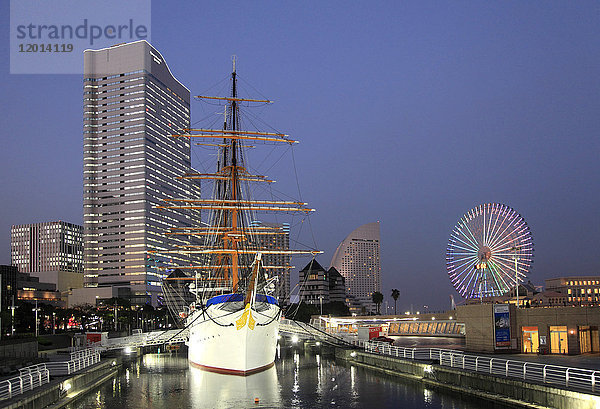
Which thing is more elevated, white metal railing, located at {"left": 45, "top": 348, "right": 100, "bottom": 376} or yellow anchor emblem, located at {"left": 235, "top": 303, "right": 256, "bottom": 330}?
yellow anchor emblem, located at {"left": 235, "top": 303, "right": 256, "bottom": 330}

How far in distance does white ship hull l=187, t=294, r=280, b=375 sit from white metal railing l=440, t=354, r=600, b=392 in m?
14.8

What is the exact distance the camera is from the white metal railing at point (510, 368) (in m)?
27.6

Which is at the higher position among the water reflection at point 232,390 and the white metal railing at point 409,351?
the white metal railing at point 409,351

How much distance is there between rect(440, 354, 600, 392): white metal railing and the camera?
27.6 meters

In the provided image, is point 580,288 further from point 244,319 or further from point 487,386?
point 487,386

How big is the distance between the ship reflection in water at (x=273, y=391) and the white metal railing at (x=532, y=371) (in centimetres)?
226

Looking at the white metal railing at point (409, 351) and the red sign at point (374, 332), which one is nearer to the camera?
the white metal railing at point (409, 351)

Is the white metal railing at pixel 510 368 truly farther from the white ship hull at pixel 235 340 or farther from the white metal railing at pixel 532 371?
the white ship hull at pixel 235 340

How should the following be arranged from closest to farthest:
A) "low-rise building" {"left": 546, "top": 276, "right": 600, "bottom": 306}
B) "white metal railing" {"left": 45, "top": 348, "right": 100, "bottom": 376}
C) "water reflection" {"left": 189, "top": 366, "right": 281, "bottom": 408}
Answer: "water reflection" {"left": 189, "top": 366, "right": 281, "bottom": 408} → "white metal railing" {"left": 45, "top": 348, "right": 100, "bottom": 376} → "low-rise building" {"left": 546, "top": 276, "right": 600, "bottom": 306}

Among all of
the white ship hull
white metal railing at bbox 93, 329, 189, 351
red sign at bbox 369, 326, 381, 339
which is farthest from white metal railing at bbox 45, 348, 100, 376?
red sign at bbox 369, 326, 381, 339

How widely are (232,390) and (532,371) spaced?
18339mm

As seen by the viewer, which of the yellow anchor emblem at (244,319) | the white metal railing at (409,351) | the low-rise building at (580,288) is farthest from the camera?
the low-rise building at (580,288)

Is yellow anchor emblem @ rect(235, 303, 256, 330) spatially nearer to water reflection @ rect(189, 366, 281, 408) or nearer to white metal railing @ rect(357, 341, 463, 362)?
water reflection @ rect(189, 366, 281, 408)

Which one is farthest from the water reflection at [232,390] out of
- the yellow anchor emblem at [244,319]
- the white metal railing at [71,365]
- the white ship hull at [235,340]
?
the white metal railing at [71,365]
